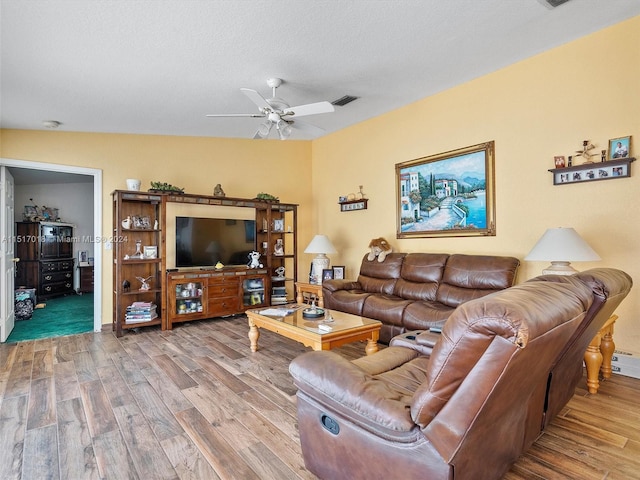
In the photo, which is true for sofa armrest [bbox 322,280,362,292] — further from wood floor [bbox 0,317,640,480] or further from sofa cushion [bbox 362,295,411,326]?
wood floor [bbox 0,317,640,480]

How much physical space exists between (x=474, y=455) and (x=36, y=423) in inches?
101

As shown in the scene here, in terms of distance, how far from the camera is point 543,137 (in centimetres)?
338

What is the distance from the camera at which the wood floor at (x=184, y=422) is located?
5.75ft

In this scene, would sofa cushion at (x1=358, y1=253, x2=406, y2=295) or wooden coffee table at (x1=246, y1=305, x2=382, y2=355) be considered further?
sofa cushion at (x1=358, y1=253, x2=406, y2=295)

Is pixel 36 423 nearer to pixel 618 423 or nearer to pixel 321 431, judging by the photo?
pixel 321 431

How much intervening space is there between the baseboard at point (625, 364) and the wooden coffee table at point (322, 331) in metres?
1.99

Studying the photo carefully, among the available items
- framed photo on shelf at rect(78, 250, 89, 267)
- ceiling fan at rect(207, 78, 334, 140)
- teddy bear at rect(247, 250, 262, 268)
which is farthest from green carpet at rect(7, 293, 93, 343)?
ceiling fan at rect(207, 78, 334, 140)

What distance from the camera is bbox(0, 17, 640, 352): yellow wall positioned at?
9.66 feet

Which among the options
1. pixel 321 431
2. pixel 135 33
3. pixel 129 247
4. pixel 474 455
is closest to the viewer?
pixel 474 455

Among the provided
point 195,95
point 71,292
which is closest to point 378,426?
point 195,95

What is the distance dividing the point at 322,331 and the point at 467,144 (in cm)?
276

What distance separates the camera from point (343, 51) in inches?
118

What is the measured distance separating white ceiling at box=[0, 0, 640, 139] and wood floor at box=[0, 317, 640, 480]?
261 centimetres

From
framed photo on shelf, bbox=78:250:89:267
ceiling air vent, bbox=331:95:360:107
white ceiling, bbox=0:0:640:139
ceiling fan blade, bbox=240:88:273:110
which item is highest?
ceiling air vent, bbox=331:95:360:107
